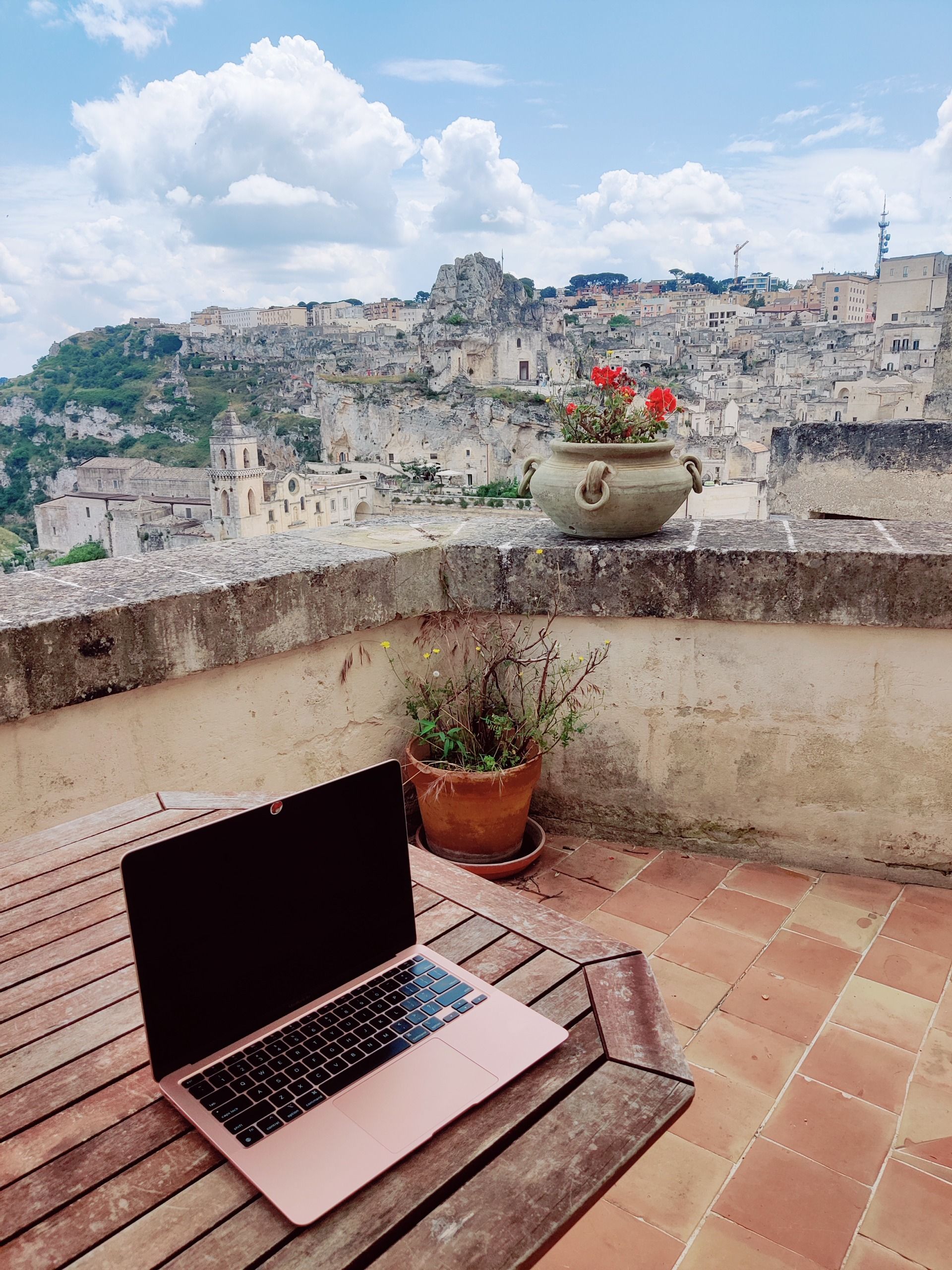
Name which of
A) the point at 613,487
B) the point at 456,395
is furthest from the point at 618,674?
the point at 456,395

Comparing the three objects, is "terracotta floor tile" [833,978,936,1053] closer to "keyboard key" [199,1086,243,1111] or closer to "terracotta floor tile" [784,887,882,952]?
"terracotta floor tile" [784,887,882,952]

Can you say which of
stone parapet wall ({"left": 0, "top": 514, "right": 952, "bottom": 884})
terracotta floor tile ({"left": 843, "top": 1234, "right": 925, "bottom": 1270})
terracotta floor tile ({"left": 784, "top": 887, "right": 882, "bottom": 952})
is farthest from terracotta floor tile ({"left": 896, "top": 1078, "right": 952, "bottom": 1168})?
stone parapet wall ({"left": 0, "top": 514, "right": 952, "bottom": 884})

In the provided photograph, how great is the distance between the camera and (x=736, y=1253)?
1215mm

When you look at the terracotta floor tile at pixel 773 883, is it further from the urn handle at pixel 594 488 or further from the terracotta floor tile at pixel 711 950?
the urn handle at pixel 594 488

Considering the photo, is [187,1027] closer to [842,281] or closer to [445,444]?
[445,444]

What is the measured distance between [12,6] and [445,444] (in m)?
42.1

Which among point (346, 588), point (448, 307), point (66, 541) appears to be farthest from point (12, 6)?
point (346, 588)

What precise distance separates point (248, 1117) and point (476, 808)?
1.52 m

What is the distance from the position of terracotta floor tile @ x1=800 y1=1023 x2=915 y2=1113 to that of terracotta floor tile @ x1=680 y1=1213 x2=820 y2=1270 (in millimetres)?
386

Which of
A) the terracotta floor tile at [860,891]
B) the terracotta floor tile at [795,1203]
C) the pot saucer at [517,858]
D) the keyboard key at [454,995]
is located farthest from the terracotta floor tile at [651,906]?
the keyboard key at [454,995]

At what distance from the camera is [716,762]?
2.32 meters

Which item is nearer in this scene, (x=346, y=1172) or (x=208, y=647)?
(x=346, y=1172)

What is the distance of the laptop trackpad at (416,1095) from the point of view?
0.68 m

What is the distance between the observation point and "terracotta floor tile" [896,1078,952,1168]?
1.39 meters
